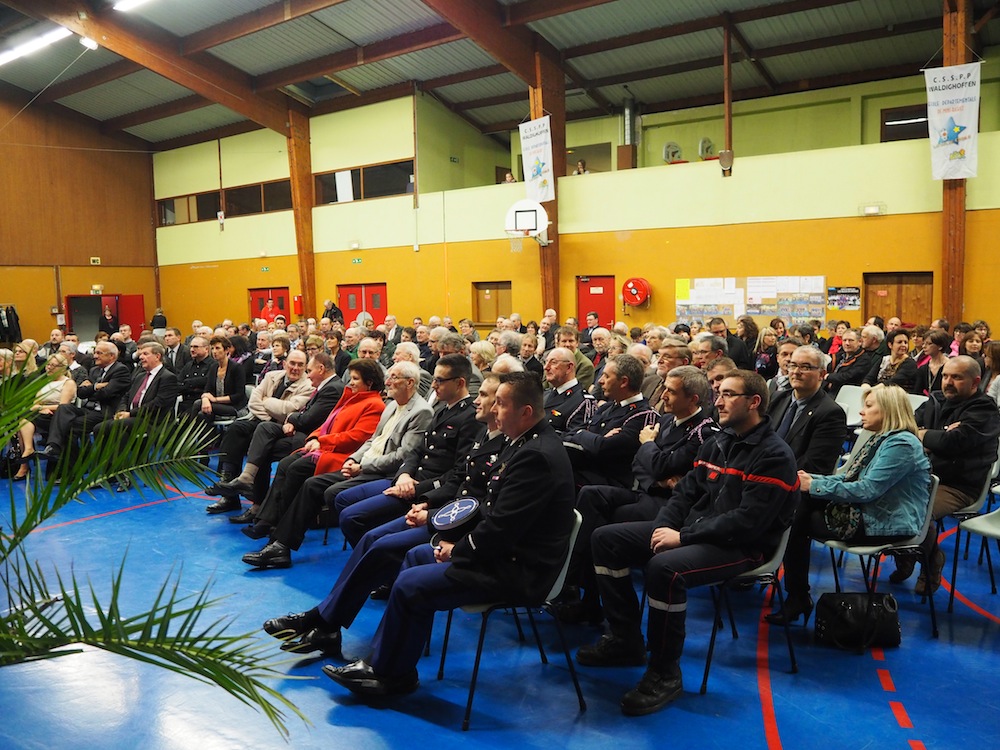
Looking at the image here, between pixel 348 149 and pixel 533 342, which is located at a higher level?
pixel 348 149

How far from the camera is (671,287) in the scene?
1265 centimetres

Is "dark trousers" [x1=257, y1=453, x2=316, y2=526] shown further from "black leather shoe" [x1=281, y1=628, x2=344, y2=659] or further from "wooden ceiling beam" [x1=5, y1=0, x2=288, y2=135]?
"wooden ceiling beam" [x1=5, y1=0, x2=288, y2=135]

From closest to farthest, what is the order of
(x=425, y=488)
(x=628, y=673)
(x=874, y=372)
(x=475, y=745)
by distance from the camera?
(x=475, y=745) → (x=628, y=673) → (x=425, y=488) → (x=874, y=372)

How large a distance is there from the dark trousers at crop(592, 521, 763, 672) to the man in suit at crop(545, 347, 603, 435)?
125cm

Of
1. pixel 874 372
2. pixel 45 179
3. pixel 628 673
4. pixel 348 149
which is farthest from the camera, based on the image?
pixel 45 179

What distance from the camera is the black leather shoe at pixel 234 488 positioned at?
5648 mm

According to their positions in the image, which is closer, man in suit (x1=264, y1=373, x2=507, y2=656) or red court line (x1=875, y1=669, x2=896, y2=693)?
red court line (x1=875, y1=669, x2=896, y2=693)

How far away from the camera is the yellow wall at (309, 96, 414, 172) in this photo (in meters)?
15.0

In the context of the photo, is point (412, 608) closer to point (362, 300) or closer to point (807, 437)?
point (807, 437)

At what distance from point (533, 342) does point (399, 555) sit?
416 centimetres

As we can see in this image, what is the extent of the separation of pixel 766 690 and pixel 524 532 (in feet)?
3.93

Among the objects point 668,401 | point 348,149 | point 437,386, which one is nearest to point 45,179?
point 348,149

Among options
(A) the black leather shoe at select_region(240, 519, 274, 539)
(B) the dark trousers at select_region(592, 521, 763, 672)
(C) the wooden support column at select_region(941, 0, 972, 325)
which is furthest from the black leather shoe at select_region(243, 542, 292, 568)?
(C) the wooden support column at select_region(941, 0, 972, 325)

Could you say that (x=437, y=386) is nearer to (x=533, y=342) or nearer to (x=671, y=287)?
(x=533, y=342)
